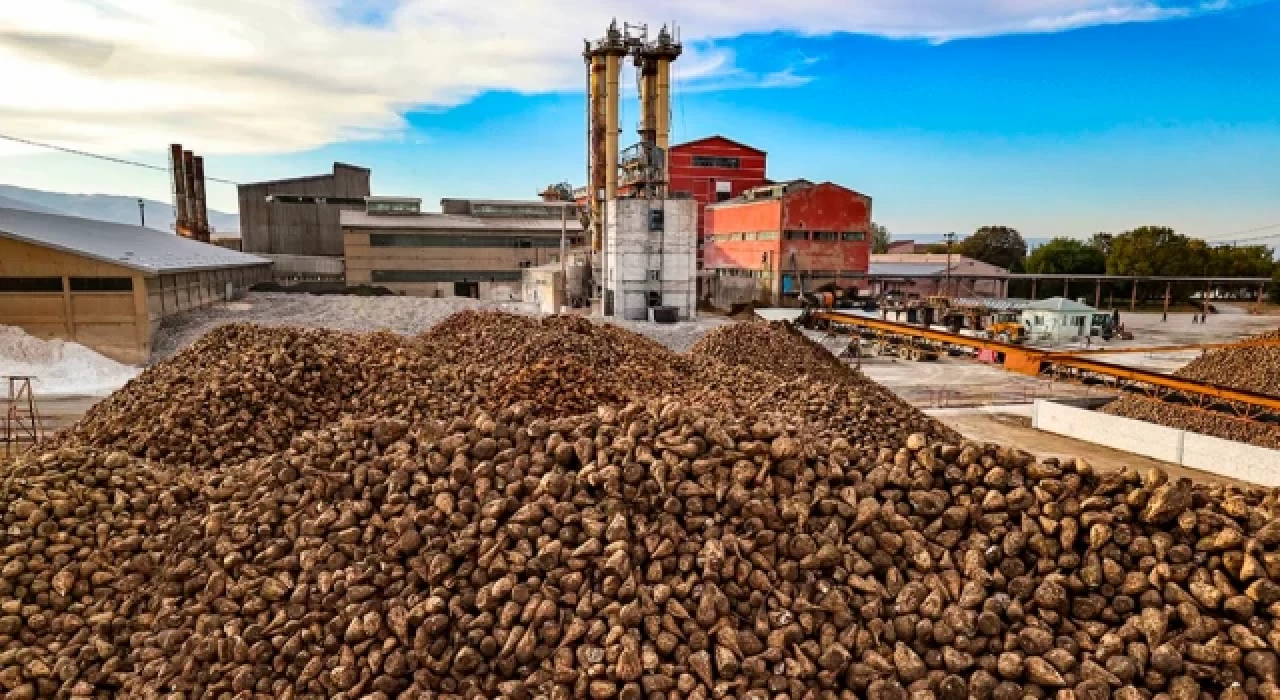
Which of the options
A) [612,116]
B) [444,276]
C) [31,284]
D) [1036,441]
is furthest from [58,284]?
[1036,441]

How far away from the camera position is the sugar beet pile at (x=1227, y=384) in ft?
56.5

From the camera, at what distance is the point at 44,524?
6.83 metres

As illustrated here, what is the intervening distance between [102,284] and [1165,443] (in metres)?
33.4

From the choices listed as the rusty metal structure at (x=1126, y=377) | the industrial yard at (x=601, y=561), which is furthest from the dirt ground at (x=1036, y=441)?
the industrial yard at (x=601, y=561)

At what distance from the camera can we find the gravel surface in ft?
91.9

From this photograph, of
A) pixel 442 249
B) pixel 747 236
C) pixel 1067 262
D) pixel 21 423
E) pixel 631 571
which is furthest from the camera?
pixel 1067 262

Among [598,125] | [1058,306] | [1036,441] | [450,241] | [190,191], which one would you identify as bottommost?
[1036,441]

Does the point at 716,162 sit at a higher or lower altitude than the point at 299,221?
higher

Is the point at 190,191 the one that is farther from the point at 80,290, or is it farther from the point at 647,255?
the point at 647,255

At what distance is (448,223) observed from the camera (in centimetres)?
4706

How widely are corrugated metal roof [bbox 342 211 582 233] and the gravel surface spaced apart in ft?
31.0

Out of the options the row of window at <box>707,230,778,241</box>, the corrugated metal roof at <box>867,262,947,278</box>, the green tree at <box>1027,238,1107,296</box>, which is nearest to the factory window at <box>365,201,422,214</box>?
the row of window at <box>707,230,778,241</box>

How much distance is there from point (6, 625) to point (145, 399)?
25.4 feet

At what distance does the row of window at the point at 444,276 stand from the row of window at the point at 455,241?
5.71 feet
